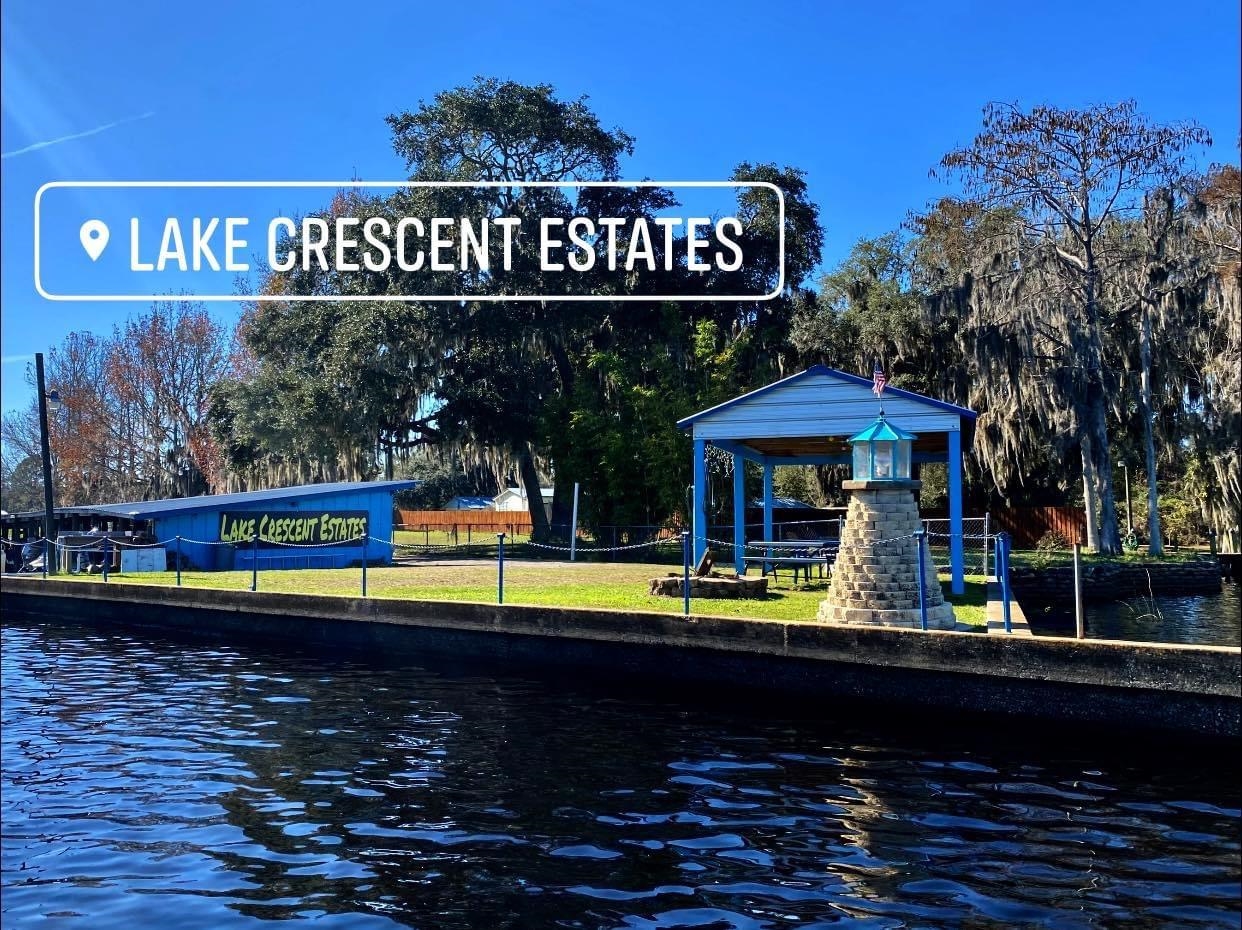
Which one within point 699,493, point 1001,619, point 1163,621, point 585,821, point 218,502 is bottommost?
point 585,821

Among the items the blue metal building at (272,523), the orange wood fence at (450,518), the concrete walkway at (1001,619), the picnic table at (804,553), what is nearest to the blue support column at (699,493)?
the picnic table at (804,553)

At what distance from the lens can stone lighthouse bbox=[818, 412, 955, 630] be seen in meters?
12.7

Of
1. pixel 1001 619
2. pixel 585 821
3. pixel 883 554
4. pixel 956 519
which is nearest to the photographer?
pixel 585 821

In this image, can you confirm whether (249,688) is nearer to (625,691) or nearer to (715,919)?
(625,691)

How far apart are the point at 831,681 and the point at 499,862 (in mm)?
6563

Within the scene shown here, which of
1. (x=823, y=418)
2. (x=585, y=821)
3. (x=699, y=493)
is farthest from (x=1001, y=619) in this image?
(x=699, y=493)

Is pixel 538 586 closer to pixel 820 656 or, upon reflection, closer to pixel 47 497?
pixel 820 656

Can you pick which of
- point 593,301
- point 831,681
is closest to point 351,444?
point 593,301

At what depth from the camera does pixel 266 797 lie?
27.5 feet

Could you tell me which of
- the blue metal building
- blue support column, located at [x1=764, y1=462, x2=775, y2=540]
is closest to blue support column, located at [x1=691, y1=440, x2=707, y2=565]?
blue support column, located at [x1=764, y1=462, x2=775, y2=540]

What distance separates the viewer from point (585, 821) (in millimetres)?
7785

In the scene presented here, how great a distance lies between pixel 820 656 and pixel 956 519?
668 centimetres

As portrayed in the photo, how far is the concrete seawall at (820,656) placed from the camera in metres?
10.4

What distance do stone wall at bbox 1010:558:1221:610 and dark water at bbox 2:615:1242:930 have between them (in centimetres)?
1476
